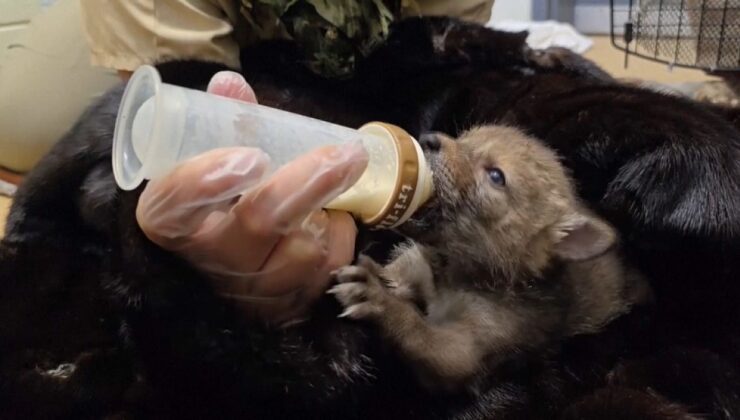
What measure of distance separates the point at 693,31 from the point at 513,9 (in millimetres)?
1442

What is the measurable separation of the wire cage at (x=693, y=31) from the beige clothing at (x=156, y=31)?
1.35 metres

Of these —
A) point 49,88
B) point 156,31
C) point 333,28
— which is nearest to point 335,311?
point 333,28

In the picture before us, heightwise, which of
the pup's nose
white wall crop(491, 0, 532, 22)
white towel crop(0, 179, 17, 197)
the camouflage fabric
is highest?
the camouflage fabric

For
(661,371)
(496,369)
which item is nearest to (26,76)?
(496,369)

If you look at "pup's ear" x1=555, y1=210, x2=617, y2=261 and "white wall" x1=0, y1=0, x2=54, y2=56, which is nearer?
"pup's ear" x1=555, y1=210, x2=617, y2=261

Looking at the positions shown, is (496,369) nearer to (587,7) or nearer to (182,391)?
(182,391)

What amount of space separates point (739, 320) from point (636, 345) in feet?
0.49

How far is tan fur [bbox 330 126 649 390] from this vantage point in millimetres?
1006

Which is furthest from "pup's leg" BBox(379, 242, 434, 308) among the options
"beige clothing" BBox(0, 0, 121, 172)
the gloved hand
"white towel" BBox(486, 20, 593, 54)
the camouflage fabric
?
"white towel" BBox(486, 20, 593, 54)

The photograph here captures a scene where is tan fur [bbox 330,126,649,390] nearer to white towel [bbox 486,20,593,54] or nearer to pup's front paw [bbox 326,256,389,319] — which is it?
pup's front paw [bbox 326,256,389,319]

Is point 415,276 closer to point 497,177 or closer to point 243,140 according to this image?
point 497,177

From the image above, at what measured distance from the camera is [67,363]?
0.97 metres

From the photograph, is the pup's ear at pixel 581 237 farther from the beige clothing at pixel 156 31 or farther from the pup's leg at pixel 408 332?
the beige clothing at pixel 156 31

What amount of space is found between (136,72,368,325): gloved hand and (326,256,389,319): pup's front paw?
0.09ft
